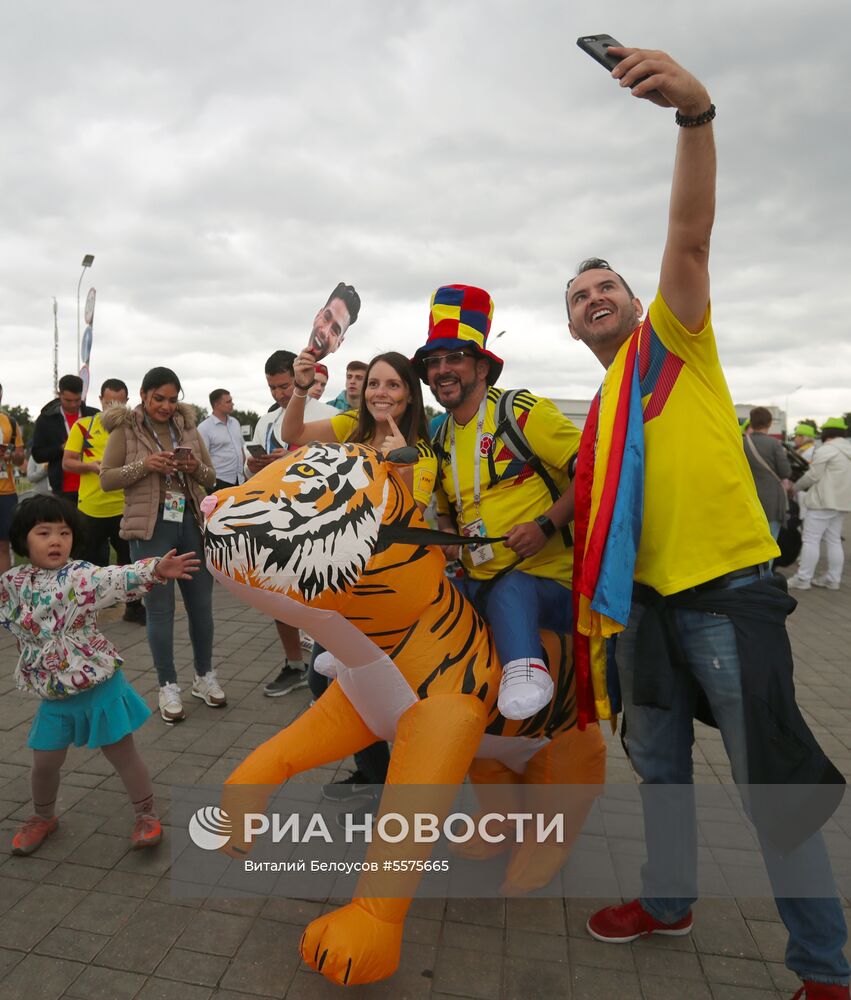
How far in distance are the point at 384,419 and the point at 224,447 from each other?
470 cm

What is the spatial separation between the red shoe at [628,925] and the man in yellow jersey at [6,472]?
5267 millimetres

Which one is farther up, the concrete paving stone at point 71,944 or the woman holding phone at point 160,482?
the woman holding phone at point 160,482

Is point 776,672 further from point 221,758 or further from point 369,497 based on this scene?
point 221,758

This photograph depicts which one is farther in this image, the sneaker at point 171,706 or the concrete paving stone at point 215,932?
the sneaker at point 171,706

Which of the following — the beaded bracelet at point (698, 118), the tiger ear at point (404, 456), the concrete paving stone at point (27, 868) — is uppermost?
the beaded bracelet at point (698, 118)

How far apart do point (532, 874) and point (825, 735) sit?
247cm

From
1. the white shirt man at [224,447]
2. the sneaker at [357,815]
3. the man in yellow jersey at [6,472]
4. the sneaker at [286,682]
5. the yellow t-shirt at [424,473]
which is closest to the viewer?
the yellow t-shirt at [424,473]

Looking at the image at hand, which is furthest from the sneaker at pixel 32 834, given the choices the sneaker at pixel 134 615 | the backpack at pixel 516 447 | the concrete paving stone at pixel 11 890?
the sneaker at pixel 134 615

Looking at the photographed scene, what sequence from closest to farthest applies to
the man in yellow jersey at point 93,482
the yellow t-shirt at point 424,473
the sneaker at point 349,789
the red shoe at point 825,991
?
the red shoe at point 825,991, the yellow t-shirt at point 424,473, the sneaker at point 349,789, the man in yellow jersey at point 93,482

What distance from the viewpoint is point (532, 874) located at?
2504 millimetres

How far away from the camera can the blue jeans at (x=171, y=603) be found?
389cm

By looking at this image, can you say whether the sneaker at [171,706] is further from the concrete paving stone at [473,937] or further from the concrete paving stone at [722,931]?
the concrete paving stone at [722,931]

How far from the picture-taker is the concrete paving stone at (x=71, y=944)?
2144mm

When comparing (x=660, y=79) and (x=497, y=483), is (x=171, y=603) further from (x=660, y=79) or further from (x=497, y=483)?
(x=660, y=79)
